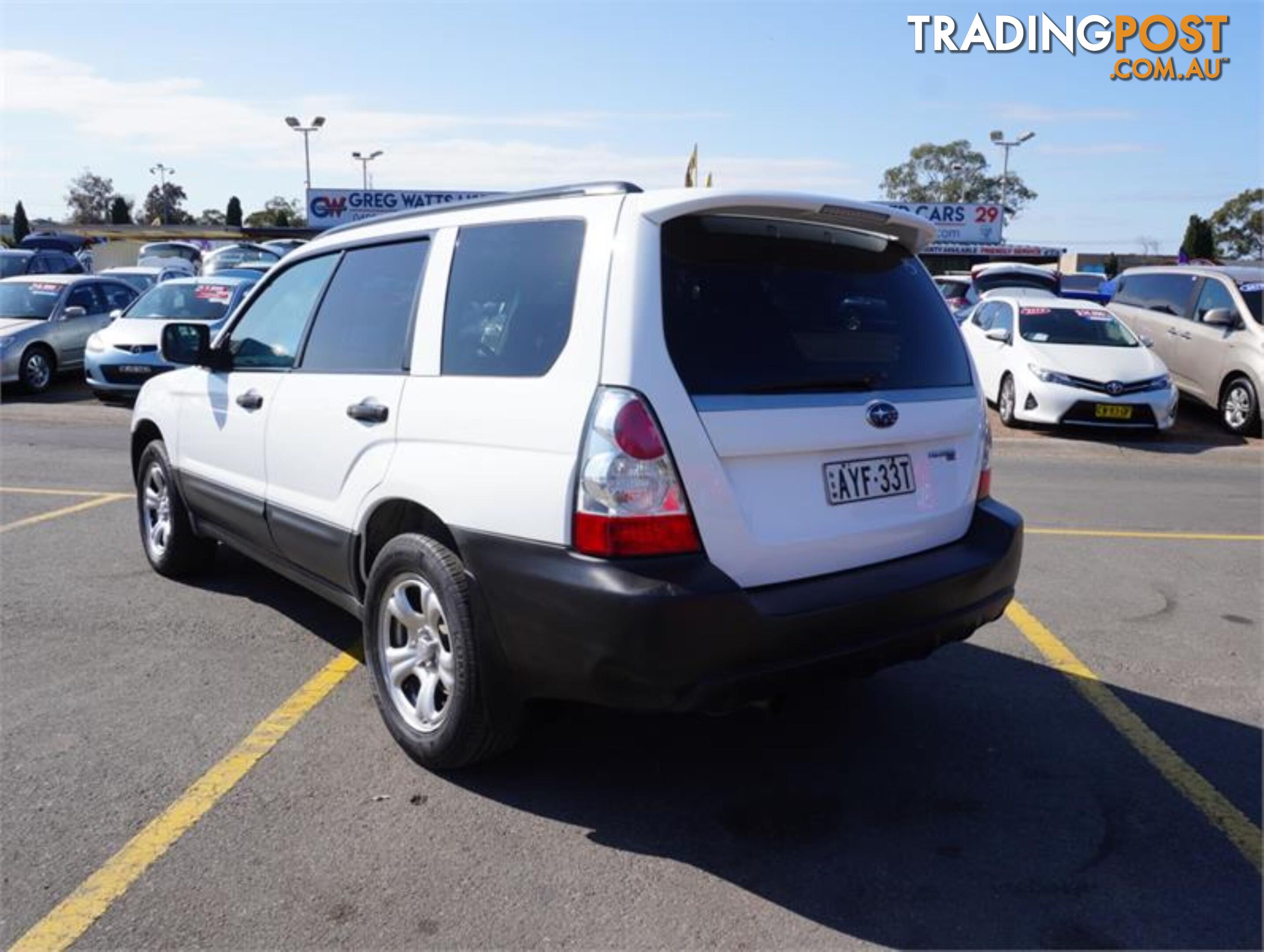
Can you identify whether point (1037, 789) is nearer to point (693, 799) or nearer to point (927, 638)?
point (927, 638)

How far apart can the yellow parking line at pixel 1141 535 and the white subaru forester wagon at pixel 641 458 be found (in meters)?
3.83

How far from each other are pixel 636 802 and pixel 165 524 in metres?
3.50

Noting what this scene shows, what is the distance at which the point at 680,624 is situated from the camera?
9.23ft

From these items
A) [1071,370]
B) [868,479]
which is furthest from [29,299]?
[868,479]

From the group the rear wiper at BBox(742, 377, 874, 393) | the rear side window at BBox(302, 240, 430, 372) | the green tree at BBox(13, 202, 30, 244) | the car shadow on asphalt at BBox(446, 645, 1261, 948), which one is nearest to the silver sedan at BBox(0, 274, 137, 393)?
the rear side window at BBox(302, 240, 430, 372)

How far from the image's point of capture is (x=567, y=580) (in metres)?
2.90

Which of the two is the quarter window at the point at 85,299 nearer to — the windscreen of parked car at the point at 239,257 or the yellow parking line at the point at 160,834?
the windscreen of parked car at the point at 239,257

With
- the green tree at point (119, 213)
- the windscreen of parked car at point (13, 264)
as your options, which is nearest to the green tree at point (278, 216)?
the green tree at point (119, 213)

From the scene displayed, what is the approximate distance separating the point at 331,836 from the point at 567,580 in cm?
109

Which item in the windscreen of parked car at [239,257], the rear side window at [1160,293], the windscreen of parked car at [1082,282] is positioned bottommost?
the rear side window at [1160,293]

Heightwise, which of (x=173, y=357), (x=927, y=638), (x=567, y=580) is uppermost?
(x=173, y=357)

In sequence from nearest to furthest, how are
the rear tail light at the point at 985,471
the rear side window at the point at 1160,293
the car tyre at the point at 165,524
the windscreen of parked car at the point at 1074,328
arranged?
the rear tail light at the point at 985,471
the car tyre at the point at 165,524
the windscreen of parked car at the point at 1074,328
the rear side window at the point at 1160,293

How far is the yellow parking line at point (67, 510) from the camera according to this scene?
23.0ft


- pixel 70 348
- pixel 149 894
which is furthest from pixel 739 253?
pixel 70 348
